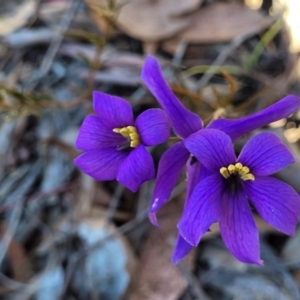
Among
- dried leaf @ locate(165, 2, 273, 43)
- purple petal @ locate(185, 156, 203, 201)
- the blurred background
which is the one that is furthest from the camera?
dried leaf @ locate(165, 2, 273, 43)

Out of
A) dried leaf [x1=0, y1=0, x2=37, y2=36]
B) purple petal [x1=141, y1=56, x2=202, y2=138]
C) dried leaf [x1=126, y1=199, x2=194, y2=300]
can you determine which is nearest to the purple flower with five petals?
purple petal [x1=141, y1=56, x2=202, y2=138]

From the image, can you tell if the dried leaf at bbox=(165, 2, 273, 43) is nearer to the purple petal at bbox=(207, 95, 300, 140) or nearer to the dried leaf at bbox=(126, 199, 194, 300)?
the dried leaf at bbox=(126, 199, 194, 300)

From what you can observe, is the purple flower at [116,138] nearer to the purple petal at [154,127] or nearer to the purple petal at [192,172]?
the purple petal at [154,127]

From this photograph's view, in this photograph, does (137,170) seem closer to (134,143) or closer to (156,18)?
(134,143)

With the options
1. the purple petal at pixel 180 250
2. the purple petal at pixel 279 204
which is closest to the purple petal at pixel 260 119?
the purple petal at pixel 279 204

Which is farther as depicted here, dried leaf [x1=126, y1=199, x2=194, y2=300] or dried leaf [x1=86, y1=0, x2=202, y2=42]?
dried leaf [x1=86, y1=0, x2=202, y2=42]

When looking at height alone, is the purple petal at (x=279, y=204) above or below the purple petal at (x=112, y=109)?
below
